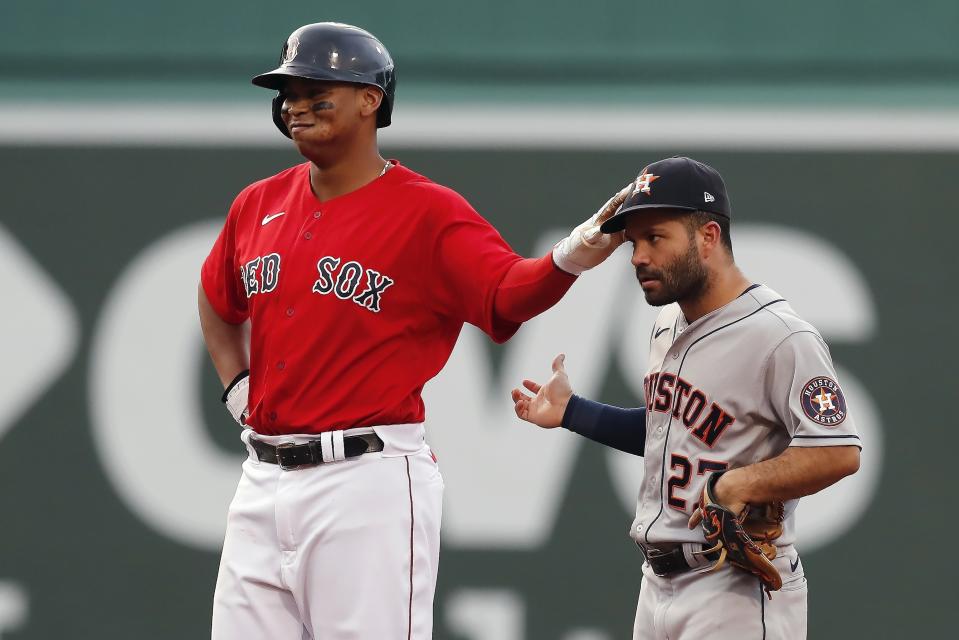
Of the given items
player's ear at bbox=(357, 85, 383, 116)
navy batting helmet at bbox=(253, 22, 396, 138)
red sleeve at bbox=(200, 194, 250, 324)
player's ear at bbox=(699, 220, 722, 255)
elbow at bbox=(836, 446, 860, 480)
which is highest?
navy batting helmet at bbox=(253, 22, 396, 138)

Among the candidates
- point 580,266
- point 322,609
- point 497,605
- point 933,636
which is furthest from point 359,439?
point 933,636

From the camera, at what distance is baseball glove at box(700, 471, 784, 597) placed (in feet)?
7.98

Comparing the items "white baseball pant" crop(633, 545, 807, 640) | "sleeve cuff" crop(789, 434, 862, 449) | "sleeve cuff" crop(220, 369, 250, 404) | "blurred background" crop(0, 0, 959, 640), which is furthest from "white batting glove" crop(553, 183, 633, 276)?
"blurred background" crop(0, 0, 959, 640)

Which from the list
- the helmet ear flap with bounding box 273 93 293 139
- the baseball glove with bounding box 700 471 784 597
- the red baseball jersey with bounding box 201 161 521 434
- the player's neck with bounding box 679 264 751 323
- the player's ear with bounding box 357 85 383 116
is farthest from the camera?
the helmet ear flap with bounding box 273 93 293 139

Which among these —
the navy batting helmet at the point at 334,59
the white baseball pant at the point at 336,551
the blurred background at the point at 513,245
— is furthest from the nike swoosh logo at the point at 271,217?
the blurred background at the point at 513,245

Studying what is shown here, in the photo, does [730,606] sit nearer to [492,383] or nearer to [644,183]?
[644,183]

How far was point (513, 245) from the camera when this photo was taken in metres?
4.68

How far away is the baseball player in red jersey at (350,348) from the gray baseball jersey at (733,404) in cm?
30

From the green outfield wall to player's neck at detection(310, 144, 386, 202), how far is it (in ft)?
5.82

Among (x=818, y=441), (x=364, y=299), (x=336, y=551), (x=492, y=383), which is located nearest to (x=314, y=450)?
(x=336, y=551)

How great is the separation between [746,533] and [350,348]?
91 cm

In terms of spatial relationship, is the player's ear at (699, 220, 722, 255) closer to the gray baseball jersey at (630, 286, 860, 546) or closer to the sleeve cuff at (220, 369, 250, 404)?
the gray baseball jersey at (630, 286, 860, 546)

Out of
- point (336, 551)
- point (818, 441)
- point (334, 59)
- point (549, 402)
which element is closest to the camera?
point (818, 441)

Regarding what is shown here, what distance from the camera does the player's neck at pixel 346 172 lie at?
9.50 feet
